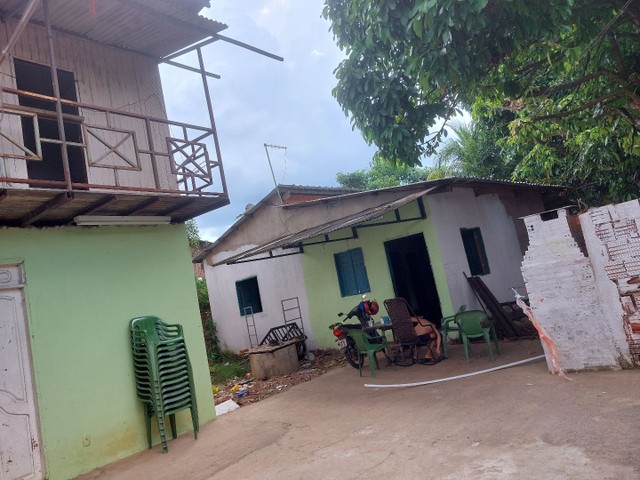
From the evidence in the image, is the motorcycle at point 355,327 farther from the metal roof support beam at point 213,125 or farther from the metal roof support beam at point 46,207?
the metal roof support beam at point 46,207

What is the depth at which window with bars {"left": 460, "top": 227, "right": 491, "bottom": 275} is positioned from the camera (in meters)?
10.7

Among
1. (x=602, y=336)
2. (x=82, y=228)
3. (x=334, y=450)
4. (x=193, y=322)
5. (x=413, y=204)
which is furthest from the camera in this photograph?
(x=413, y=204)

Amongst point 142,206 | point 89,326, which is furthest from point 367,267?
point 89,326

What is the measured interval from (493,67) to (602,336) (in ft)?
12.0

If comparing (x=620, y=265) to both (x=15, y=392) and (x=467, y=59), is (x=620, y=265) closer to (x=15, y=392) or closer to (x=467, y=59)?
(x=467, y=59)

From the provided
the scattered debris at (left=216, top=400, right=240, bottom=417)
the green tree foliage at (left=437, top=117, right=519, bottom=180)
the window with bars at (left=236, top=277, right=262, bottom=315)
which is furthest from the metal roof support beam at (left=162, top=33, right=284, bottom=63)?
the green tree foliage at (left=437, top=117, right=519, bottom=180)

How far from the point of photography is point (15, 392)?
496cm

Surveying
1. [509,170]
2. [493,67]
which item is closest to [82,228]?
[493,67]

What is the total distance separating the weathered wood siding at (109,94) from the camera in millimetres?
5867

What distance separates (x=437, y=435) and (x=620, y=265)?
2.81 m

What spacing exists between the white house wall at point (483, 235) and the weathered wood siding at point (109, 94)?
5587 millimetres

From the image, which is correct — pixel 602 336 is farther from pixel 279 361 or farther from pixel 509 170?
pixel 509 170

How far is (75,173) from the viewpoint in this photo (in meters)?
6.55

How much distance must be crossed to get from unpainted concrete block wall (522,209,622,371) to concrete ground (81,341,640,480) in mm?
280
